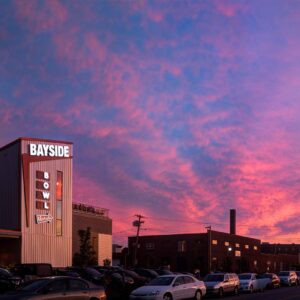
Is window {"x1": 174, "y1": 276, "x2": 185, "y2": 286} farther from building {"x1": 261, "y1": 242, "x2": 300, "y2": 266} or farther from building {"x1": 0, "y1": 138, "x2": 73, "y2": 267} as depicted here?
building {"x1": 261, "y1": 242, "x2": 300, "y2": 266}

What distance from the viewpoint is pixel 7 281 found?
28469 millimetres

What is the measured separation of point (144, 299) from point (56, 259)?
2596 cm

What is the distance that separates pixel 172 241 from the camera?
9775 cm

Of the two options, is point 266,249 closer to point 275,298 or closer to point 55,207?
point 55,207

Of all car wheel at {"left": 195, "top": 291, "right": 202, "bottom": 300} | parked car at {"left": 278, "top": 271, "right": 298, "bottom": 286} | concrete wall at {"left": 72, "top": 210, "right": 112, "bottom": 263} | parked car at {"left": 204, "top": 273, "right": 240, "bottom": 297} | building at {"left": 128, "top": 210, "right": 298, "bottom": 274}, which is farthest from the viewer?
building at {"left": 128, "top": 210, "right": 298, "bottom": 274}

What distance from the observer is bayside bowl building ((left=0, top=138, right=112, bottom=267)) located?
158 ft

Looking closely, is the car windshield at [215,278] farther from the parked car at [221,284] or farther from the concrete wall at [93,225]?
the concrete wall at [93,225]

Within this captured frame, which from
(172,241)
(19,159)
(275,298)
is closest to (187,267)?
(172,241)

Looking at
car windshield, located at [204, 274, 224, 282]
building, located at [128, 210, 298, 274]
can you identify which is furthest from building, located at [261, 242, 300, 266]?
car windshield, located at [204, 274, 224, 282]

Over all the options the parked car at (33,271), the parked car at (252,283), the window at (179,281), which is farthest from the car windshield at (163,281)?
the parked car at (252,283)

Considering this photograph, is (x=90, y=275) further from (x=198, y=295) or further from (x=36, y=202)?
(x=36, y=202)

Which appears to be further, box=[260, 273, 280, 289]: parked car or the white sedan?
box=[260, 273, 280, 289]: parked car

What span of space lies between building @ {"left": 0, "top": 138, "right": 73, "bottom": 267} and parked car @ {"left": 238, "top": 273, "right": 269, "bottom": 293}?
17.0 meters

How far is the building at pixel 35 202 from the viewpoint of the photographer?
4822 centimetres
